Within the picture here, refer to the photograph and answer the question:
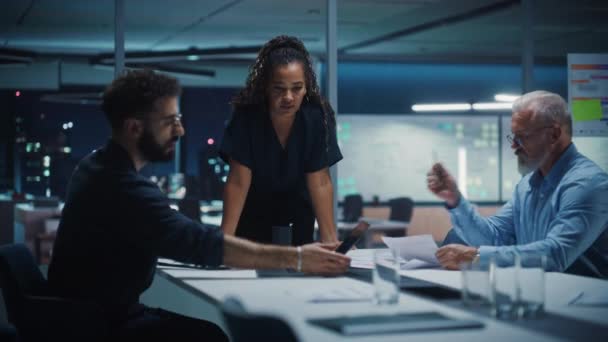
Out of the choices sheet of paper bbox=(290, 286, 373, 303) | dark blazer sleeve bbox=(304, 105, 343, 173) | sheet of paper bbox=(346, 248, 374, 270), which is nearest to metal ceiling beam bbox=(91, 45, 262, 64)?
dark blazer sleeve bbox=(304, 105, 343, 173)

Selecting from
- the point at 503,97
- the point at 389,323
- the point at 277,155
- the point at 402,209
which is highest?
the point at 503,97

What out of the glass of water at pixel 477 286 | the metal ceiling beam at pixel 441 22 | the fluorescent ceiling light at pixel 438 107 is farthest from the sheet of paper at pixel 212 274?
Answer: the fluorescent ceiling light at pixel 438 107

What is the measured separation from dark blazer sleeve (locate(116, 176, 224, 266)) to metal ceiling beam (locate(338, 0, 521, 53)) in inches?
261

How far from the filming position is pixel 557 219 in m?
3.17

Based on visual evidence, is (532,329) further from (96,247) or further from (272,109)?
(272,109)

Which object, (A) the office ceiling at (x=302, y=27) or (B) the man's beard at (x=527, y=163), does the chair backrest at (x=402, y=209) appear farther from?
(B) the man's beard at (x=527, y=163)

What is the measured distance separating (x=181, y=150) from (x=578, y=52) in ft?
30.2

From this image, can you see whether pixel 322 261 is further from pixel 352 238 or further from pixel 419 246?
pixel 419 246

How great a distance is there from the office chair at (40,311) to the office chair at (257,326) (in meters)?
0.86

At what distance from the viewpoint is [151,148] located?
2.77m

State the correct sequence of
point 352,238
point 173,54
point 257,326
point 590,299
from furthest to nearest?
1. point 173,54
2. point 352,238
3. point 590,299
4. point 257,326

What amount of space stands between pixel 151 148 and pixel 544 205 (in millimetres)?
1650

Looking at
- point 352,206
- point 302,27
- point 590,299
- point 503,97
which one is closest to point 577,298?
point 590,299

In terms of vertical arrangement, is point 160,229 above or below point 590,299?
above
